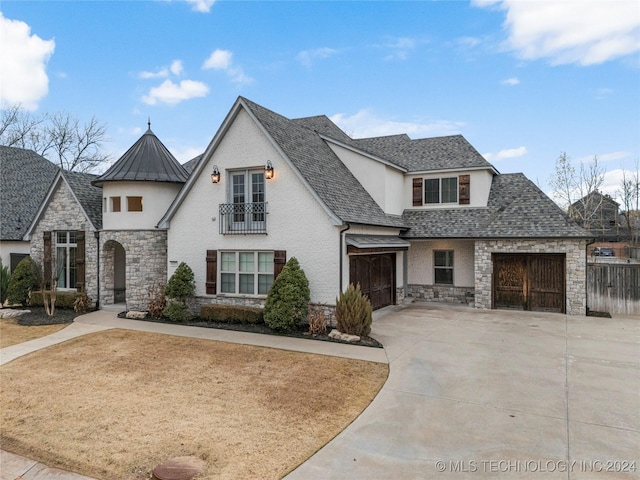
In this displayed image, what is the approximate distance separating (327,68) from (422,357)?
17.6 meters

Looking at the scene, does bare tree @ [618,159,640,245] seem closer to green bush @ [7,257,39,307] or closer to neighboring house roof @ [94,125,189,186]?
neighboring house roof @ [94,125,189,186]

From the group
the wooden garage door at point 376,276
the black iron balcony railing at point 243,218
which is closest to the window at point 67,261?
the black iron balcony railing at point 243,218

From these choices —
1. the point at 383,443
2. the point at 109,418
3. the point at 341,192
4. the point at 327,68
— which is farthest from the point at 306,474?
the point at 327,68

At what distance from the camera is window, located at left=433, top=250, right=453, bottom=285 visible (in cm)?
1697

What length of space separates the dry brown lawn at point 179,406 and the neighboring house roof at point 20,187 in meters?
14.0

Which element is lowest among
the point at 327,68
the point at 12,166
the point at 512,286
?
the point at 512,286

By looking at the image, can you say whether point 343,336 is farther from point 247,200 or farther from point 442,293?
point 442,293

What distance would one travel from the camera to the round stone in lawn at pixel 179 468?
Answer: 448 cm

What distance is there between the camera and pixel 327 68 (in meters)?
21.4

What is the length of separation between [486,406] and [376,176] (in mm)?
10838

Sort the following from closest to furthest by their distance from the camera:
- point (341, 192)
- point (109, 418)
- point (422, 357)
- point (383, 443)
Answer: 1. point (383, 443)
2. point (109, 418)
3. point (422, 357)
4. point (341, 192)

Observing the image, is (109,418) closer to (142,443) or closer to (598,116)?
(142,443)

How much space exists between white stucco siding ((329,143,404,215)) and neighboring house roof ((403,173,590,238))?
1456 millimetres

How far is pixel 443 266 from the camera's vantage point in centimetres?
1709
